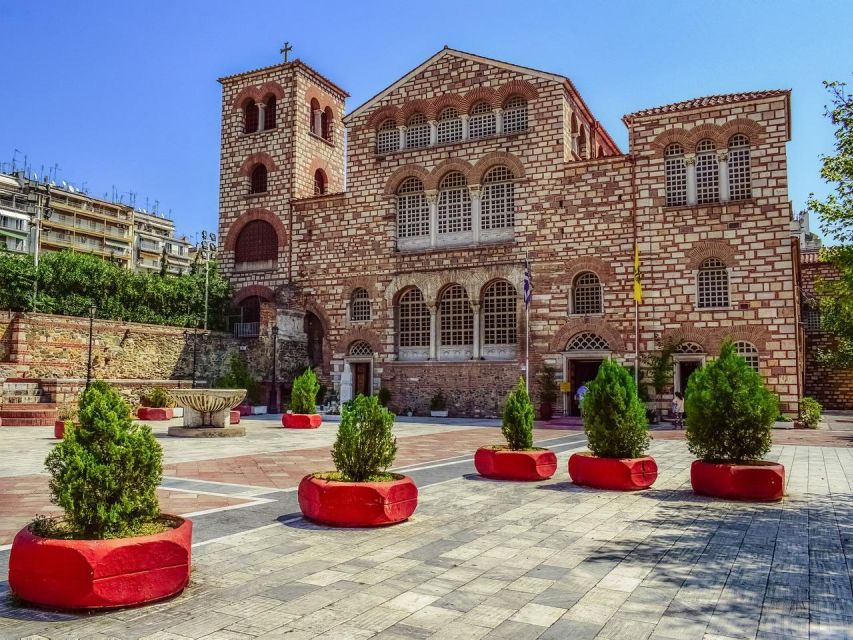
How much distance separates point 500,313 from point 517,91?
350 inches

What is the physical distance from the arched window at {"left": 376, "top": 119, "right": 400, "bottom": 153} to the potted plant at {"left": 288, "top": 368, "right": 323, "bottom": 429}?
12.5 m

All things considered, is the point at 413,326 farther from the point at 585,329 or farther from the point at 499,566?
the point at 499,566

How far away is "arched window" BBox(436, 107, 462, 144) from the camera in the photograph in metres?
28.0

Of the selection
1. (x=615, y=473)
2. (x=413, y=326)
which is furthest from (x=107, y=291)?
(x=615, y=473)

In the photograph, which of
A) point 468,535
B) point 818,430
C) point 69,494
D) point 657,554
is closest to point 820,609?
point 657,554

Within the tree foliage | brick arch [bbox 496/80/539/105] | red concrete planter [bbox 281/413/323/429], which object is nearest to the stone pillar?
brick arch [bbox 496/80/539/105]

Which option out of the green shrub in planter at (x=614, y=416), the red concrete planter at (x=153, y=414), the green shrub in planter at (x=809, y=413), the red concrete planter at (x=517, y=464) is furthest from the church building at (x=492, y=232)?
the green shrub in planter at (x=614, y=416)

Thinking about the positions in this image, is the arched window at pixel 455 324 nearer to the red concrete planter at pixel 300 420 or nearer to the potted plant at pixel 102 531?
the red concrete planter at pixel 300 420

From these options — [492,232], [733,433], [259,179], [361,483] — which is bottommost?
[361,483]

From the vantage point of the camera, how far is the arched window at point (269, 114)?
106ft

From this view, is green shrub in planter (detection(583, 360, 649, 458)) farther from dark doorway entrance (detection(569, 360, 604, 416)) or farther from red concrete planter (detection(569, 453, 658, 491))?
dark doorway entrance (detection(569, 360, 604, 416))

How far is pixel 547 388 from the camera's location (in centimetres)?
2495

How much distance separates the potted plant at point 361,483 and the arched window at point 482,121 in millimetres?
21672

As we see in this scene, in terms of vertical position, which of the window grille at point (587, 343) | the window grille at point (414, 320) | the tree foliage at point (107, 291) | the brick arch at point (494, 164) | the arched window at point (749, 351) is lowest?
the arched window at point (749, 351)
